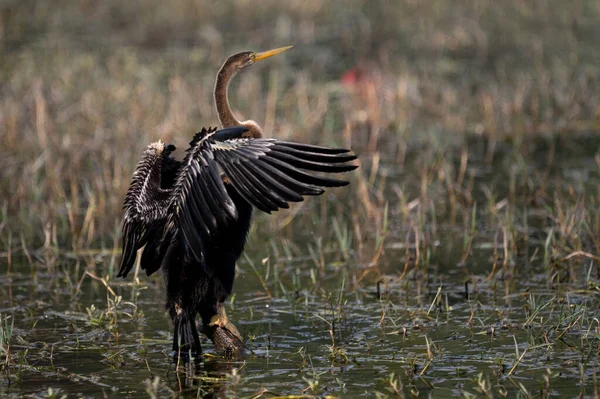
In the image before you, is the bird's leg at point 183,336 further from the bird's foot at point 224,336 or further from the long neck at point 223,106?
the long neck at point 223,106

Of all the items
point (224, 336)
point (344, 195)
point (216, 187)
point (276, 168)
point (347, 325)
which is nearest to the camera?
point (276, 168)

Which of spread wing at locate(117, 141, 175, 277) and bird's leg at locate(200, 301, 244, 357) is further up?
spread wing at locate(117, 141, 175, 277)

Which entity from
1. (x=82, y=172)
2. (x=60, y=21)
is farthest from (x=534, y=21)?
(x=82, y=172)

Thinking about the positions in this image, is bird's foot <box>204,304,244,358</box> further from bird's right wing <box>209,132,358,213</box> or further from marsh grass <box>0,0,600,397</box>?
bird's right wing <box>209,132,358,213</box>

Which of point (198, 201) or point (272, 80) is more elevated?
point (272, 80)

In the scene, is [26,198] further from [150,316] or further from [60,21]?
[60,21]

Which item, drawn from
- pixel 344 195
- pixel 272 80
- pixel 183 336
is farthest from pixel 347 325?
pixel 272 80

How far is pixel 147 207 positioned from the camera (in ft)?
19.0

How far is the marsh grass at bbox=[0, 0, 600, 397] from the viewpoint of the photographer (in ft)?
18.7

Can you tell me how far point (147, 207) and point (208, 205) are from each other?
552mm

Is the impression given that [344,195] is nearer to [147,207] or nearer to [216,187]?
[147,207]

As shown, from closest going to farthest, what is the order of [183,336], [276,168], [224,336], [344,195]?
[276,168], [183,336], [224,336], [344,195]

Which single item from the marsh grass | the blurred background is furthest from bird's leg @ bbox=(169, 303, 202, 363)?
the blurred background

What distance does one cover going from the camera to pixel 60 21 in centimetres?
1638
